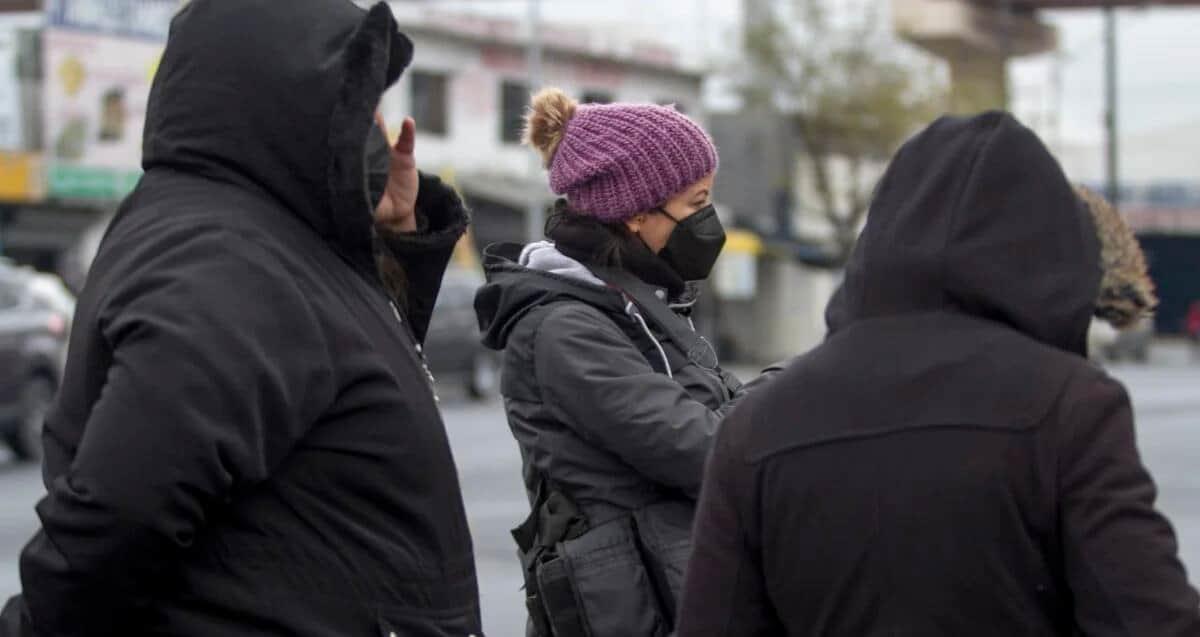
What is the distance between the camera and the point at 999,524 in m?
2.29

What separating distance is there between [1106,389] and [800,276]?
137 feet

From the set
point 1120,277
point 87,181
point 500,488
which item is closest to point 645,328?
point 1120,277

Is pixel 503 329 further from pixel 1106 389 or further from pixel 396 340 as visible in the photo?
pixel 1106 389

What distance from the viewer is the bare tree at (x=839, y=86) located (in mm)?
43219

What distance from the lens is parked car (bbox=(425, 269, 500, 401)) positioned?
23.6m

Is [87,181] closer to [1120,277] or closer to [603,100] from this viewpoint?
[603,100]

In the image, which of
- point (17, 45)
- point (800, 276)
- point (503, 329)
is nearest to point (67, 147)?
point (17, 45)

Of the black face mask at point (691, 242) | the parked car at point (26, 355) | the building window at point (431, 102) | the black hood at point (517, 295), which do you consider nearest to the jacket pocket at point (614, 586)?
the black hood at point (517, 295)

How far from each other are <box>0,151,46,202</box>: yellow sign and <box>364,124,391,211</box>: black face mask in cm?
2729

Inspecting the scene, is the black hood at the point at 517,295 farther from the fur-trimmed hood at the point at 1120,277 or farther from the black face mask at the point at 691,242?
the fur-trimmed hood at the point at 1120,277

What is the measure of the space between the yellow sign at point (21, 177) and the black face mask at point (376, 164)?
2729cm

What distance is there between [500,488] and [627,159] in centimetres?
1028

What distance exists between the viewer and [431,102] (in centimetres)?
3609

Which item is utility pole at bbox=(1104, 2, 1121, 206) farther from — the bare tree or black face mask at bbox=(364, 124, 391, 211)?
black face mask at bbox=(364, 124, 391, 211)
